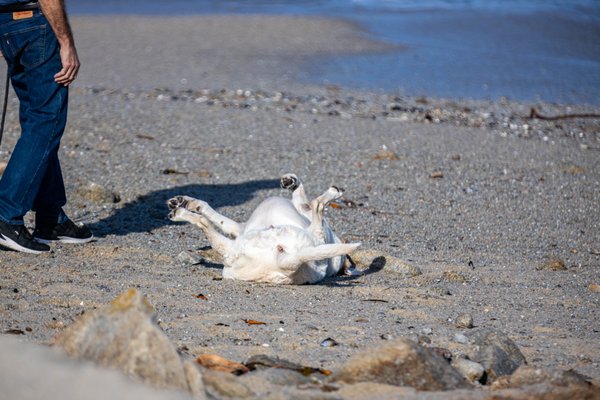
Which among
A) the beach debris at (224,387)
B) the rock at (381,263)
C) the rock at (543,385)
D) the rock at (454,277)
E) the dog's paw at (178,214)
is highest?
the beach debris at (224,387)

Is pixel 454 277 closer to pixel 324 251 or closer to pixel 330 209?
pixel 324 251

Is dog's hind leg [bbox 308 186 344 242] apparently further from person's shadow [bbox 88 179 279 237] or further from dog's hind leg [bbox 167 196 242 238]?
person's shadow [bbox 88 179 279 237]

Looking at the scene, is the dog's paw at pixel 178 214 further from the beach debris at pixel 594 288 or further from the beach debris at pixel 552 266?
the beach debris at pixel 594 288

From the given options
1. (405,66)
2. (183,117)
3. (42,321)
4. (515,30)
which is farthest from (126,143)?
(515,30)

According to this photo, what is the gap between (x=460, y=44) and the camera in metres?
17.2

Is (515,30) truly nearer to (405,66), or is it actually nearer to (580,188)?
(405,66)

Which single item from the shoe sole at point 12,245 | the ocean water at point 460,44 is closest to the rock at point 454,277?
the shoe sole at point 12,245

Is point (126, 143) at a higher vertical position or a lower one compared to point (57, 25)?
lower

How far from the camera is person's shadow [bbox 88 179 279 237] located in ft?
20.4

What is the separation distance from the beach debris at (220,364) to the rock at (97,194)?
328 centimetres

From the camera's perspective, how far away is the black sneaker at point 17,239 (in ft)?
17.6

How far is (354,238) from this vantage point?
6.21 meters

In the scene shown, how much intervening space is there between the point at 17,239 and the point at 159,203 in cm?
159

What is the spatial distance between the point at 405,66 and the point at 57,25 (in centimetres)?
1029
